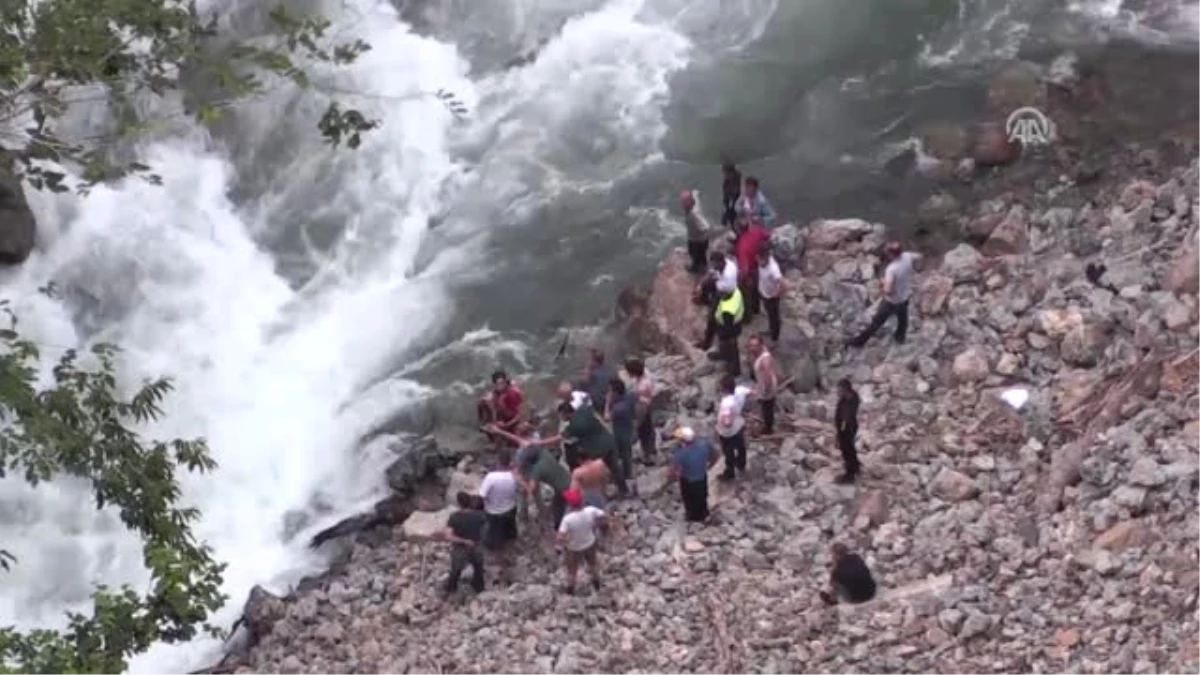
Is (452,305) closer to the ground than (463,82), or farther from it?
closer to the ground

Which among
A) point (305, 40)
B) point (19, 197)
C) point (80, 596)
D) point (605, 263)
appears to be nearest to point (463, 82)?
point (605, 263)

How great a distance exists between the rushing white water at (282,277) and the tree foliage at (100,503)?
5.94 meters

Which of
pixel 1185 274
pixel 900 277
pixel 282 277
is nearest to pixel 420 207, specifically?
pixel 282 277

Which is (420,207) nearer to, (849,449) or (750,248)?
(750,248)

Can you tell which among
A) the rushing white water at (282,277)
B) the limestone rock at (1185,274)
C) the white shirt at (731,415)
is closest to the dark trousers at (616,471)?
the white shirt at (731,415)

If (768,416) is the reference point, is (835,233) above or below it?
above

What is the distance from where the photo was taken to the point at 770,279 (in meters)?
20.1

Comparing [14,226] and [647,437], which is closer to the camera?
[647,437]

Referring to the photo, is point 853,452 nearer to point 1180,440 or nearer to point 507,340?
point 1180,440

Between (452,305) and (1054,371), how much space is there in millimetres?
8986

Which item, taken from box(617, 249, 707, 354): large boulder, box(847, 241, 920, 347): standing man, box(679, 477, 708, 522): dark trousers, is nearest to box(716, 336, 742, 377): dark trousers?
box(617, 249, 707, 354): large boulder

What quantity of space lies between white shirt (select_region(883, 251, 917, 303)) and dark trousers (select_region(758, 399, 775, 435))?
1959mm

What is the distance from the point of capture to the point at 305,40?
15375 mm

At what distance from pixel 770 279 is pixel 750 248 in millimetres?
533
